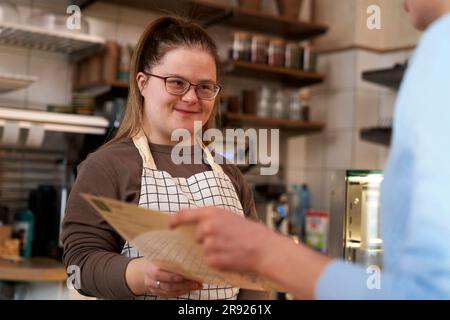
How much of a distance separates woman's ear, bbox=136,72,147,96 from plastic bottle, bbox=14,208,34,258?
1.47 meters

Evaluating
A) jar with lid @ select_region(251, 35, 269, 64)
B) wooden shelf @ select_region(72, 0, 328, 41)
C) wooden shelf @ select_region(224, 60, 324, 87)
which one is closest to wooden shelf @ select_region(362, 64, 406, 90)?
wooden shelf @ select_region(224, 60, 324, 87)

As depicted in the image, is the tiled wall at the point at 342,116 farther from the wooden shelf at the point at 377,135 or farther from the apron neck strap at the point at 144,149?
the apron neck strap at the point at 144,149

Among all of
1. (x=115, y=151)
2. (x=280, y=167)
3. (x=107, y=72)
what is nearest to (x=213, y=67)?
(x=115, y=151)

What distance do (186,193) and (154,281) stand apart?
0.25m

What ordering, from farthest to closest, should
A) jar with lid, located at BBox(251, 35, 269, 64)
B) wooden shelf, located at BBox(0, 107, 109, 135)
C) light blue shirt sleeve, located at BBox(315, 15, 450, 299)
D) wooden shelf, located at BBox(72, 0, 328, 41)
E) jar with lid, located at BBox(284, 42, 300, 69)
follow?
1. jar with lid, located at BBox(284, 42, 300, 69)
2. jar with lid, located at BBox(251, 35, 269, 64)
3. wooden shelf, located at BBox(72, 0, 328, 41)
4. wooden shelf, located at BBox(0, 107, 109, 135)
5. light blue shirt sleeve, located at BBox(315, 15, 450, 299)

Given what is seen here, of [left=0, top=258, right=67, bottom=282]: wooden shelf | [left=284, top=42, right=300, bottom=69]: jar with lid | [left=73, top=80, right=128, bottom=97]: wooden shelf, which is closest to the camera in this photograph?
[left=0, top=258, right=67, bottom=282]: wooden shelf

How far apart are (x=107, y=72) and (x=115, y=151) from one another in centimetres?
167

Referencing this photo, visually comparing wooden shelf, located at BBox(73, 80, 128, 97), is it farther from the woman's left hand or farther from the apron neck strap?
the woman's left hand

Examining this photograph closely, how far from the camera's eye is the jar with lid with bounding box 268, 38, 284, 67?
3.16 metres

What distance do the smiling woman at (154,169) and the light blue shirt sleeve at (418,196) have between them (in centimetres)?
42

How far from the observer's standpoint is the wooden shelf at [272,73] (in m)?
3.03
